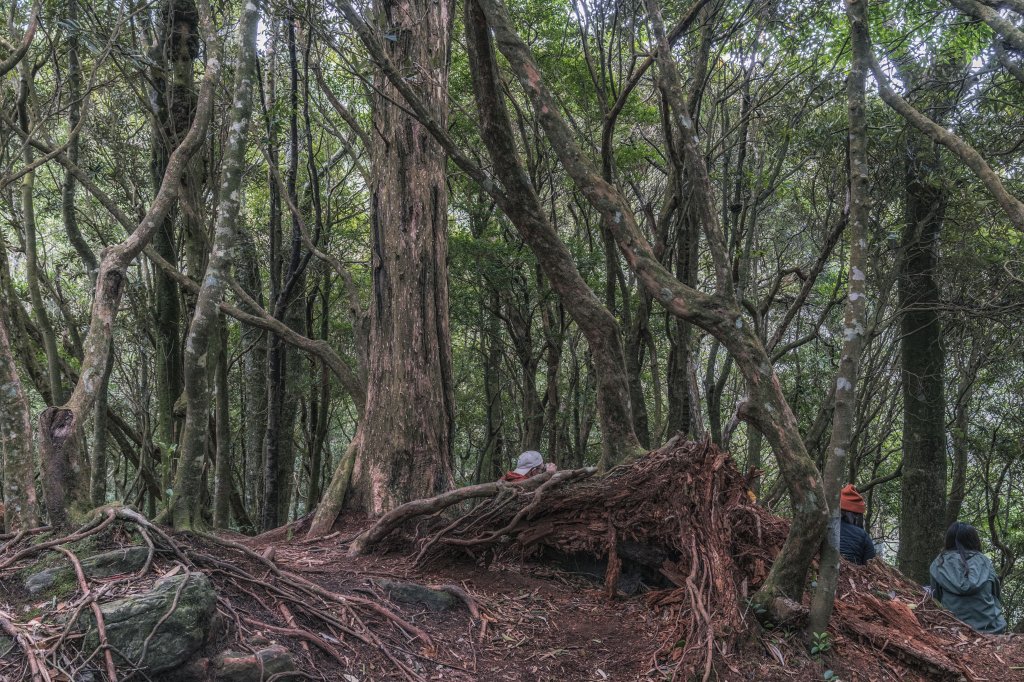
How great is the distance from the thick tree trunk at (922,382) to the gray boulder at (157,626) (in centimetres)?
1015

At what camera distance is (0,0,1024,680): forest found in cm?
525

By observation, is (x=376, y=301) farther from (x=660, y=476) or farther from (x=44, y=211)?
(x=44, y=211)

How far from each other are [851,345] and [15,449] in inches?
223

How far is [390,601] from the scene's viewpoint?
5605mm

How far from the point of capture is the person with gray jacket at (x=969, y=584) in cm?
702

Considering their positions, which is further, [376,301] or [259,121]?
[259,121]

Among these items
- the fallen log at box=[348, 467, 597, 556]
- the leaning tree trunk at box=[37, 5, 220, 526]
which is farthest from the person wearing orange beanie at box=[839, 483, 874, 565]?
the leaning tree trunk at box=[37, 5, 220, 526]

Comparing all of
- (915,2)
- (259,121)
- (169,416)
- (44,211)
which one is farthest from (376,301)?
(44,211)

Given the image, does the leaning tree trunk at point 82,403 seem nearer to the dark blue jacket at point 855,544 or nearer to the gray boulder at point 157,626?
the gray boulder at point 157,626

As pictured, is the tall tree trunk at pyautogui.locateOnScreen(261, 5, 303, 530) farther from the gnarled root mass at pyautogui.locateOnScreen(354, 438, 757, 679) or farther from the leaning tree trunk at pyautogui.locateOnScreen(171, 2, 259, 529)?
the gnarled root mass at pyautogui.locateOnScreen(354, 438, 757, 679)

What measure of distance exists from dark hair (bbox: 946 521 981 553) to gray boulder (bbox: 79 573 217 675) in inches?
267

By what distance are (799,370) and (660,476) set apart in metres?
10.0

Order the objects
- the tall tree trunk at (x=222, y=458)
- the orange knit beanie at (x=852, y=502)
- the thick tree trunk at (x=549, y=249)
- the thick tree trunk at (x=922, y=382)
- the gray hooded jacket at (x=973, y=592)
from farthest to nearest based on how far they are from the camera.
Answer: the thick tree trunk at (x=922, y=382) < the tall tree trunk at (x=222, y=458) < the gray hooded jacket at (x=973, y=592) < the orange knit beanie at (x=852, y=502) < the thick tree trunk at (x=549, y=249)

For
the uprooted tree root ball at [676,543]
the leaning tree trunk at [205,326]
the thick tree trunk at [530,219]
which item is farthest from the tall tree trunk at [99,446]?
the thick tree trunk at [530,219]
